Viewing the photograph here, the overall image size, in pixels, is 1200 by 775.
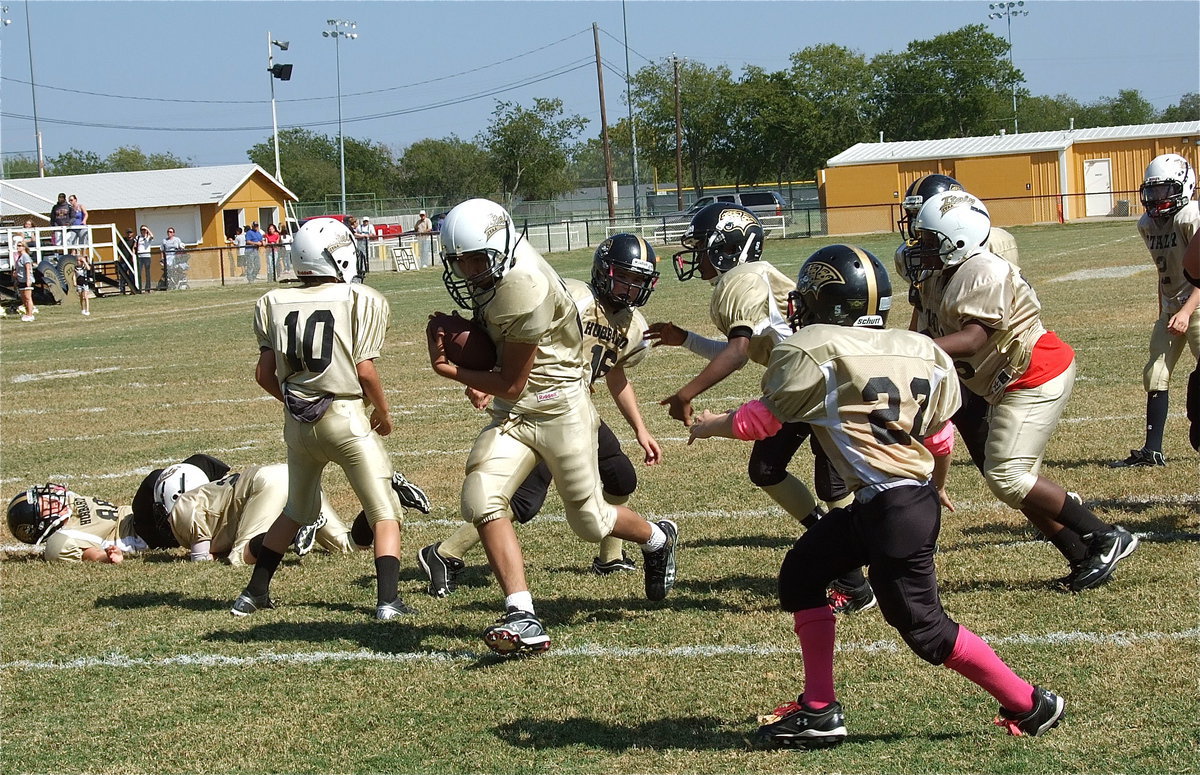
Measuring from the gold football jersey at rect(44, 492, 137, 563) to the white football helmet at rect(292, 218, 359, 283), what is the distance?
92.6 inches

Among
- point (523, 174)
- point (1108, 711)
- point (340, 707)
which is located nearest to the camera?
point (1108, 711)

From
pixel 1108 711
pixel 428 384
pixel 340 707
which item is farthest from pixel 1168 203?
pixel 428 384

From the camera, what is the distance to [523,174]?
74.5 meters

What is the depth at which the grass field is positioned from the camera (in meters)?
3.86

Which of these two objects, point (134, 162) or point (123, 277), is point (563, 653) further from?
point (134, 162)

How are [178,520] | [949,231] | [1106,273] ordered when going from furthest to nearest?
[1106,273]
[178,520]
[949,231]

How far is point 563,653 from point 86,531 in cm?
339

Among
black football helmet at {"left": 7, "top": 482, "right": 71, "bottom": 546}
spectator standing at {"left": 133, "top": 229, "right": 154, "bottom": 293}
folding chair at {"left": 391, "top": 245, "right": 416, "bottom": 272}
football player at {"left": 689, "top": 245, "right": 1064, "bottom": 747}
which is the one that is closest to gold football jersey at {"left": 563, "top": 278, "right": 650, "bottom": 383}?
football player at {"left": 689, "top": 245, "right": 1064, "bottom": 747}

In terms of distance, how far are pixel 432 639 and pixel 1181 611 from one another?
2989 millimetres

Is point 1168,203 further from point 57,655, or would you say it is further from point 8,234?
point 8,234

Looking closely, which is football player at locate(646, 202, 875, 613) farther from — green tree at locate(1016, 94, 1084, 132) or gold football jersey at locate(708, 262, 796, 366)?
green tree at locate(1016, 94, 1084, 132)

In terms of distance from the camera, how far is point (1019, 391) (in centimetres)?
517

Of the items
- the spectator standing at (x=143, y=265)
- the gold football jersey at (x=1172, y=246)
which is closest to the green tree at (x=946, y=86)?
the spectator standing at (x=143, y=265)

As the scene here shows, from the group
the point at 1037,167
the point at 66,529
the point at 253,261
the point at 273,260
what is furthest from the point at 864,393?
the point at 1037,167
